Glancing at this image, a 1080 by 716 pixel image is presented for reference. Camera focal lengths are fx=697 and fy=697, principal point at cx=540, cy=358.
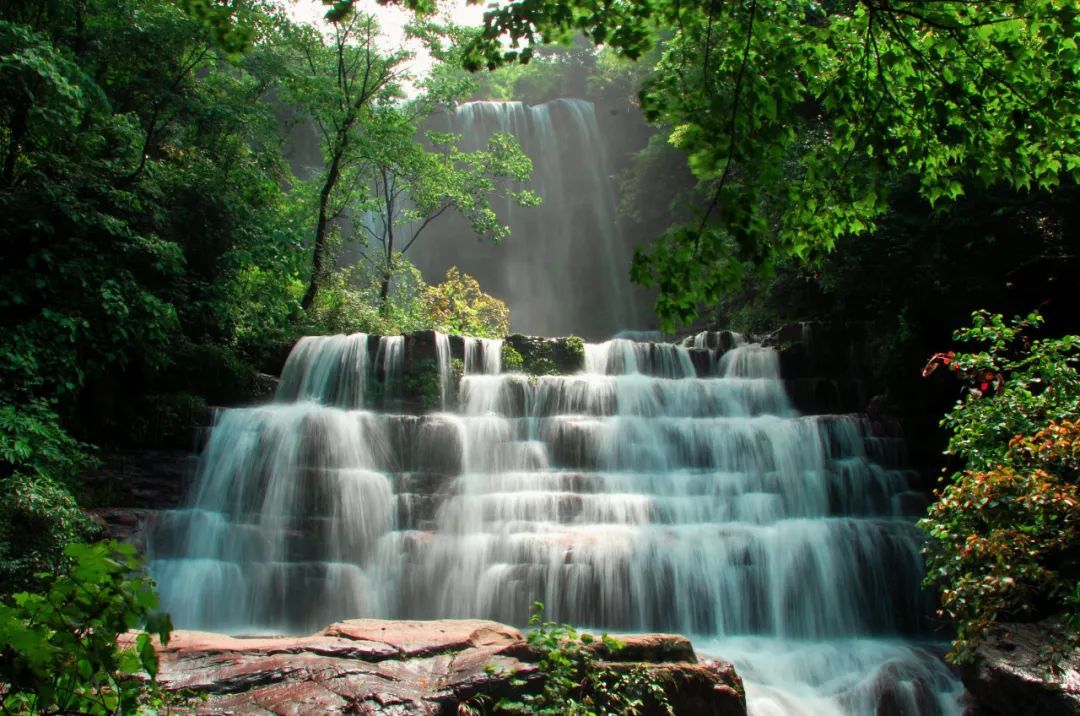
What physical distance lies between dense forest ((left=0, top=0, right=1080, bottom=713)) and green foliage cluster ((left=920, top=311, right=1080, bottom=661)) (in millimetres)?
31

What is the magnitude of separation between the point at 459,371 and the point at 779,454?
6.09 metres

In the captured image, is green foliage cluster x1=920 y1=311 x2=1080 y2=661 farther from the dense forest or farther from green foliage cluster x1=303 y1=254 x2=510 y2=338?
green foliage cluster x1=303 y1=254 x2=510 y2=338

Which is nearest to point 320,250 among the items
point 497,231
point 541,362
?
point 497,231

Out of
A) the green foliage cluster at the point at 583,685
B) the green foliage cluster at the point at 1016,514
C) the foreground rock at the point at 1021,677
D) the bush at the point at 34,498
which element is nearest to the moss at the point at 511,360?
the bush at the point at 34,498

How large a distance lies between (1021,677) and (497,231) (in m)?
18.0

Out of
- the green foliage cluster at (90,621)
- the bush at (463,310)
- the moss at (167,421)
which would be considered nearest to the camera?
the green foliage cluster at (90,621)

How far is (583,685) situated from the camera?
193 inches

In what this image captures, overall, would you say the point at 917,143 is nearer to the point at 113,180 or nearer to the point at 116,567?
the point at 116,567

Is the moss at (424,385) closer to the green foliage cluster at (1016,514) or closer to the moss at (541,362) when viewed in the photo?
the moss at (541,362)

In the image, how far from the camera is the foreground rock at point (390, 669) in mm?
4430

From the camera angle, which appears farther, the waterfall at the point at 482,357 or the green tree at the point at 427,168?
the green tree at the point at 427,168

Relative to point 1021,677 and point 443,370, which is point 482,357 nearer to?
point 443,370

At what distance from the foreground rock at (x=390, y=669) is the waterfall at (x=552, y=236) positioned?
25.9 metres

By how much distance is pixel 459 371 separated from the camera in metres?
13.7
